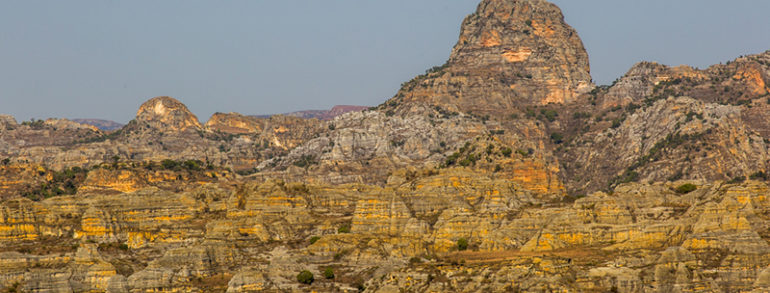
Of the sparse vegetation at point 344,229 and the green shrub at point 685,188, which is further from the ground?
the green shrub at point 685,188

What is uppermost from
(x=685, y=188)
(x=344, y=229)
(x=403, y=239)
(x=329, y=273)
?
(x=685, y=188)

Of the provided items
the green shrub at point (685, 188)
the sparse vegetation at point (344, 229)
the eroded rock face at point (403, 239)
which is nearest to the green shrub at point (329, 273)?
the eroded rock face at point (403, 239)

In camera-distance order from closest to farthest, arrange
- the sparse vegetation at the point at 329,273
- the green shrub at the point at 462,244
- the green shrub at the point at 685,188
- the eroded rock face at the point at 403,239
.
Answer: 1. the eroded rock face at the point at 403,239
2. the sparse vegetation at the point at 329,273
3. the green shrub at the point at 462,244
4. the green shrub at the point at 685,188

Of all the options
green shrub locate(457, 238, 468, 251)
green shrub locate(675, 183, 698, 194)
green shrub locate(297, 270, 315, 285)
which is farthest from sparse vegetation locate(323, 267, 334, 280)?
green shrub locate(675, 183, 698, 194)

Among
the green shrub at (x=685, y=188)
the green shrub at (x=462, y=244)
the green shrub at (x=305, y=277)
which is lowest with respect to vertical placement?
the green shrub at (x=305, y=277)

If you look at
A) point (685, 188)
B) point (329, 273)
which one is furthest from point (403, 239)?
point (685, 188)

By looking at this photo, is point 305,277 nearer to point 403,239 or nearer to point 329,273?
point 329,273

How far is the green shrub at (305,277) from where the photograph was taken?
131 meters

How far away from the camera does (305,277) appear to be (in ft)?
433

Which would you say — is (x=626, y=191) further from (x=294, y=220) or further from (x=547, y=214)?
(x=294, y=220)

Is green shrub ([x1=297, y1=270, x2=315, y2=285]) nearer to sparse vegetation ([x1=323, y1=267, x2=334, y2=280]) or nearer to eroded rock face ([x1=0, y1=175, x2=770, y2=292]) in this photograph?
eroded rock face ([x1=0, y1=175, x2=770, y2=292])

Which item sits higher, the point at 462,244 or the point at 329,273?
the point at 462,244

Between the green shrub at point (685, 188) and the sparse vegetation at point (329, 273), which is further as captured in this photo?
the green shrub at point (685, 188)

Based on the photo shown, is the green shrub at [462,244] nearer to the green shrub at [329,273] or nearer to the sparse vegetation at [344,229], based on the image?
the sparse vegetation at [344,229]
